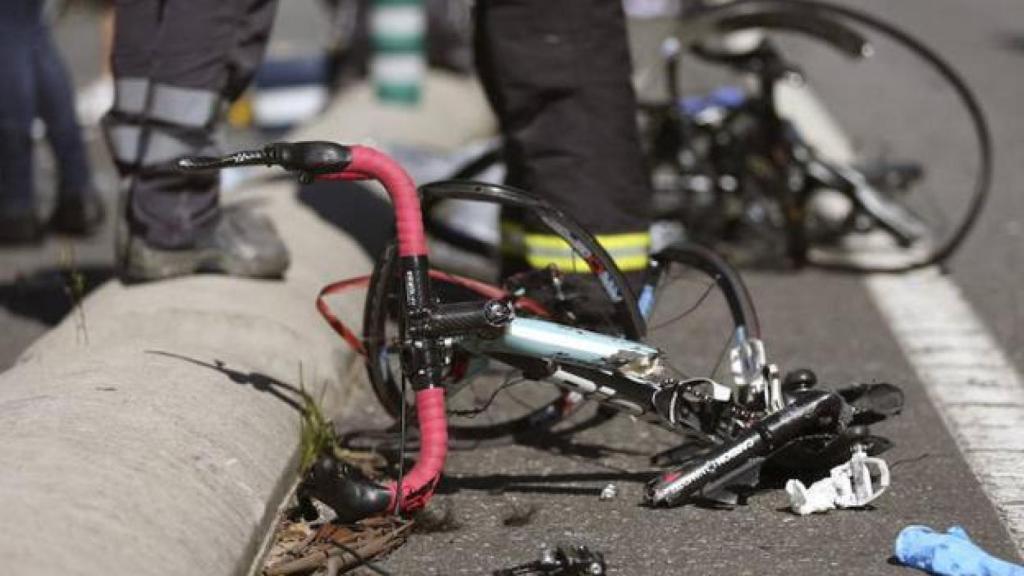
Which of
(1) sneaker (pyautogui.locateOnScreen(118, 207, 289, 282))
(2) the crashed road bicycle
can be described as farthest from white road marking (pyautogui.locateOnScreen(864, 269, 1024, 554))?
(1) sneaker (pyautogui.locateOnScreen(118, 207, 289, 282))

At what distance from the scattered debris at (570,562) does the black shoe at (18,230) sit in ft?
11.3

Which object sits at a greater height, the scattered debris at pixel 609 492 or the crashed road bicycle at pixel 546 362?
the crashed road bicycle at pixel 546 362

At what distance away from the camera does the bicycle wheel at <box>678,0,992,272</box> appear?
5.32 metres

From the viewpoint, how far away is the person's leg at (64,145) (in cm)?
629

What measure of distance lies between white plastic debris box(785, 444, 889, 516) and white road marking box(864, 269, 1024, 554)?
27 cm

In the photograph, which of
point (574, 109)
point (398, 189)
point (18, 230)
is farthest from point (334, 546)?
point (18, 230)

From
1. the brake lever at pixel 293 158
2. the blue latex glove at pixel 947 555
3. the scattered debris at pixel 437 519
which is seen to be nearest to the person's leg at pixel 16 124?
the brake lever at pixel 293 158

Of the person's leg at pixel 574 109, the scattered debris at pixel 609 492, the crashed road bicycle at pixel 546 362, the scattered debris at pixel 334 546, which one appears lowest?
the scattered debris at pixel 609 492

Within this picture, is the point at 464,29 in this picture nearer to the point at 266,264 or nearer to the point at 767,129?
the point at 767,129

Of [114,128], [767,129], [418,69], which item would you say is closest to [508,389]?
[114,128]

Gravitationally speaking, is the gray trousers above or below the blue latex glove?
above

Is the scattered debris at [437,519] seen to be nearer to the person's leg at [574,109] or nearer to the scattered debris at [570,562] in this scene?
the scattered debris at [570,562]

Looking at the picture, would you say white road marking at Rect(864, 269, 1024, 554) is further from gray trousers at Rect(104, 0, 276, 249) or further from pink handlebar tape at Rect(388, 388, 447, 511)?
gray trousers at Rect(104, 0, 276, 249)

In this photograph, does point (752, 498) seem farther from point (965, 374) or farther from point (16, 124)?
point (16, 124)
